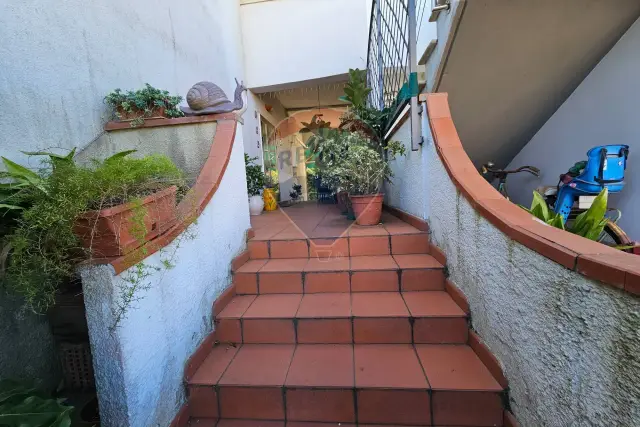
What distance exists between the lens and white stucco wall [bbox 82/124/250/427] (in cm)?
101

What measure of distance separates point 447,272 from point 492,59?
84.7 inches

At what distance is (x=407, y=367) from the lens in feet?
4.55

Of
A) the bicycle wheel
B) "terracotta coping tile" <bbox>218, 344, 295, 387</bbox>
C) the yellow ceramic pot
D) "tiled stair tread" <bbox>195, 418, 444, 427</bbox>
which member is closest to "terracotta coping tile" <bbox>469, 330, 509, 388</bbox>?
"tiled stair tread" <bbox>195, 418, 444, 427</bbox>

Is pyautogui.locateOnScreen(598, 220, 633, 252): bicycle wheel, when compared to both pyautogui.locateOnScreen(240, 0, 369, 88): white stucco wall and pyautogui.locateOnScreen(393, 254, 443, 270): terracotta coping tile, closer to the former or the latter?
pyautogui.locateOnScreen(393, 254, 443, 270): terracotta coping tile

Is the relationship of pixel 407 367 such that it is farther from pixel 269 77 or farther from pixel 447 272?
pixel 269 77

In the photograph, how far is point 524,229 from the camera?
3.52 ft

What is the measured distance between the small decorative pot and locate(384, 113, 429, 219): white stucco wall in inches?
74.1

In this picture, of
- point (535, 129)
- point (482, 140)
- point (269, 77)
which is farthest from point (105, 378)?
point (269, 77)

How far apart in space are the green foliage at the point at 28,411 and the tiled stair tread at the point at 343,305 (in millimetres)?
834

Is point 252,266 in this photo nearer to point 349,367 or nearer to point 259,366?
point 259,366

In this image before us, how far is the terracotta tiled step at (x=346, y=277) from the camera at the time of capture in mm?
1857

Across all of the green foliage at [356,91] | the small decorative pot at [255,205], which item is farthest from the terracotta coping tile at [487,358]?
the small decorative pot at [255,205]

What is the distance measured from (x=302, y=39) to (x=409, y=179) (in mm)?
3794

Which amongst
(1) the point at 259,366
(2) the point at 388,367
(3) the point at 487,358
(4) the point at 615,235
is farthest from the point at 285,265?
(4) the point at 615,235
